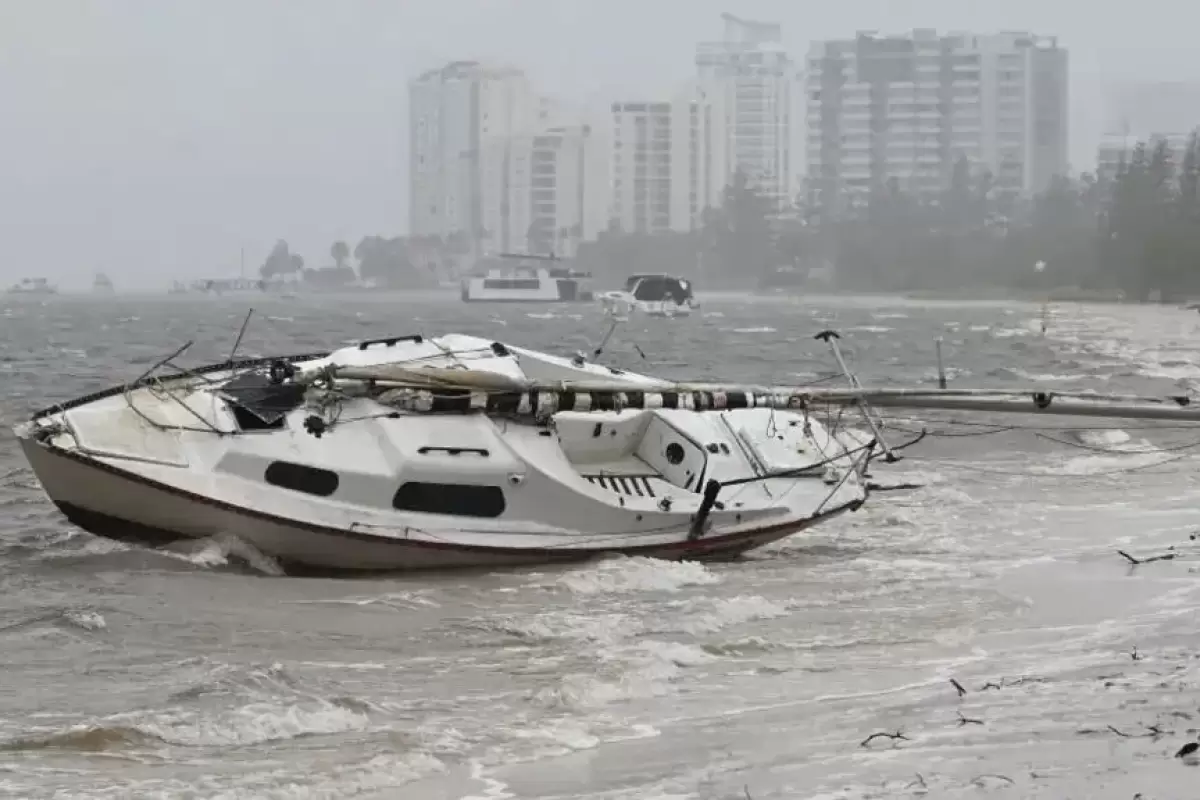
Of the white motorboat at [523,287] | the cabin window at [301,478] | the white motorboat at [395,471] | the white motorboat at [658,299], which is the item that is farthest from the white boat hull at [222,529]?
the white motorboat at [523,287]

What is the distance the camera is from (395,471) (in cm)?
2044

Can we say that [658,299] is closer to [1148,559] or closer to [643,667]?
[1148,559]

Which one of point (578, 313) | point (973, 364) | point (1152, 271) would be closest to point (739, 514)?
point (973, 364)

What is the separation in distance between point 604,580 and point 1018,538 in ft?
24.4

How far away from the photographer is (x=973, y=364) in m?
71.1

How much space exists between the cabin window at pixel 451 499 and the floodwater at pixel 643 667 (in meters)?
0.86

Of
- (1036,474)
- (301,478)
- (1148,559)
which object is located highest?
(301,478)

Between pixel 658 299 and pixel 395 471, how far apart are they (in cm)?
10921

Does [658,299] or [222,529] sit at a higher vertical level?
[658,299]

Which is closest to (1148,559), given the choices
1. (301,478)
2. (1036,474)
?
(301,478)

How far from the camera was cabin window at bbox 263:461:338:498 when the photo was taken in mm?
20188

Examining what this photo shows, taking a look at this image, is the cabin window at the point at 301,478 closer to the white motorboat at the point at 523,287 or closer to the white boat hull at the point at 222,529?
the white boat hull at the point at 222,529

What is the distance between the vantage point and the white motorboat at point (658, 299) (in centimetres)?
12631

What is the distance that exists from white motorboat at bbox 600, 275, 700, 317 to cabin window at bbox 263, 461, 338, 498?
105534 mm
